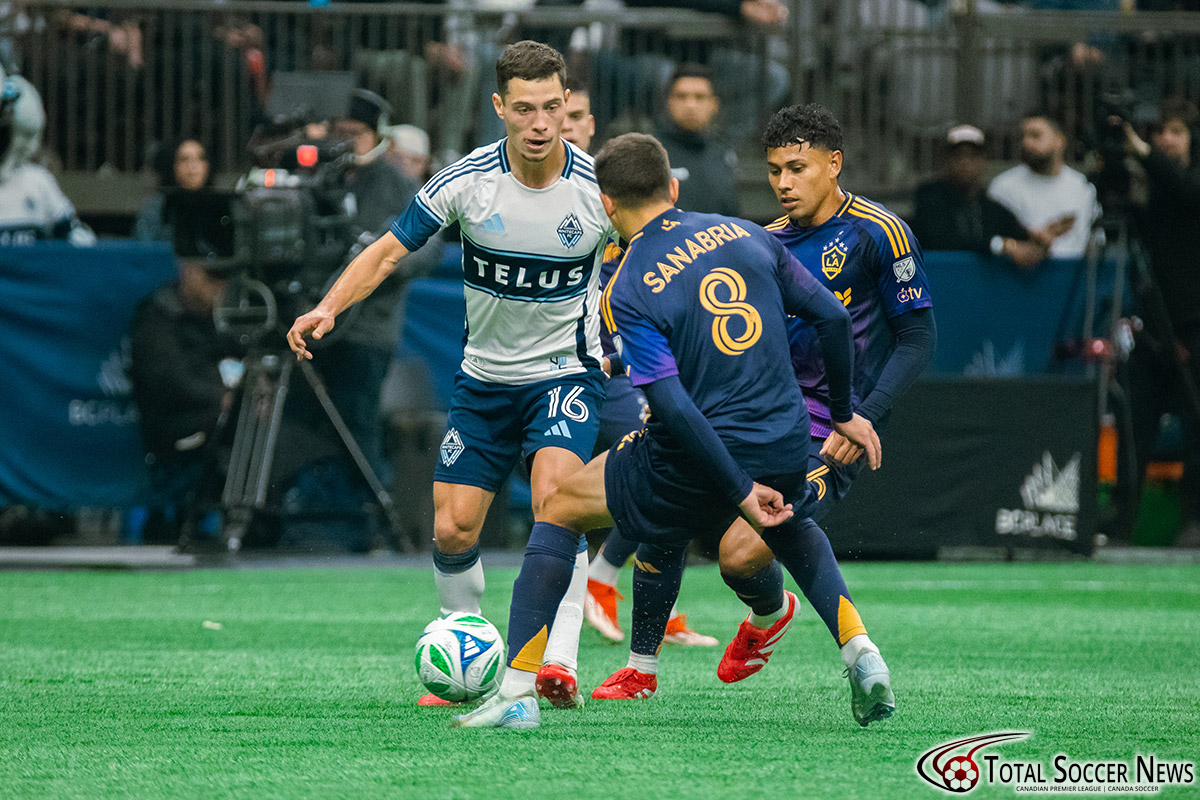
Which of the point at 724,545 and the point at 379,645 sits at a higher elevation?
the point at 724,545

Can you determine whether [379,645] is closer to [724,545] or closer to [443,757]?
[724,545]

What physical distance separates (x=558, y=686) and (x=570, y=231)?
67.6 inches

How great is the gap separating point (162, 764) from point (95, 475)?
7383 mm

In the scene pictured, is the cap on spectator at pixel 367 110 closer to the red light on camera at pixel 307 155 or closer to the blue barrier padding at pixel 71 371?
the red light on camera at pixel 307 155

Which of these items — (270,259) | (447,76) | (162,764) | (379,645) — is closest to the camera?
(162,764)

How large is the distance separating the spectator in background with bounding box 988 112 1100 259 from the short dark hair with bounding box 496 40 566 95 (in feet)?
23.8

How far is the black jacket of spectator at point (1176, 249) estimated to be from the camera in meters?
11.8

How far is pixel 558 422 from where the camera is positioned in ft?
19.8

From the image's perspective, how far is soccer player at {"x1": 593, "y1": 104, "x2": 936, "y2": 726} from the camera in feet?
18.8

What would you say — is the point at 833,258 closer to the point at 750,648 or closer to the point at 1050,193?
the point at 750,648

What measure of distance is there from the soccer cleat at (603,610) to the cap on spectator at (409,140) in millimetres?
5140

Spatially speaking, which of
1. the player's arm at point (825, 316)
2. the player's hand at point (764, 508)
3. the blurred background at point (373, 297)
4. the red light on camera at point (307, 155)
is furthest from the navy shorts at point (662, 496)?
the red light on camera at point (307, 155)

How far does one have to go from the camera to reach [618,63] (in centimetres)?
1324

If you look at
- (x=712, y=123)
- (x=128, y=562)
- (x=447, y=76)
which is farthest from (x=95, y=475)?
(x=712, y=123)
